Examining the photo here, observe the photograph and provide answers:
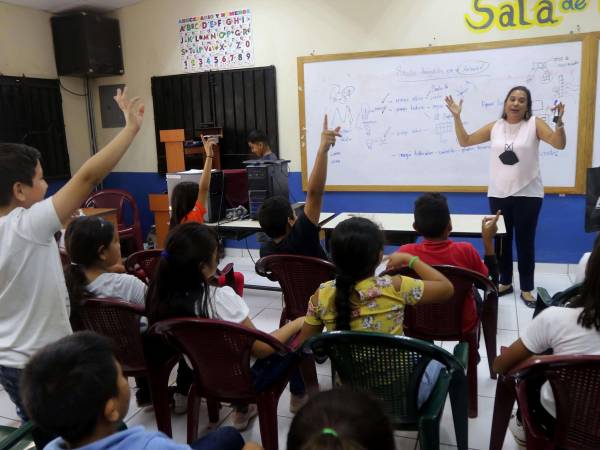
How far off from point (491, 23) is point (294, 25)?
1.77 meters

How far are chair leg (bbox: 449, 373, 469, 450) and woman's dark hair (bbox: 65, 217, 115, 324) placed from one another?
1.41 metres

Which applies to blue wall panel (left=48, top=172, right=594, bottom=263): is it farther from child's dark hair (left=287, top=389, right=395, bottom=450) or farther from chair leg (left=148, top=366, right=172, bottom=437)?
child's dark hair (left=287, top=389, right=395, bottom=450)

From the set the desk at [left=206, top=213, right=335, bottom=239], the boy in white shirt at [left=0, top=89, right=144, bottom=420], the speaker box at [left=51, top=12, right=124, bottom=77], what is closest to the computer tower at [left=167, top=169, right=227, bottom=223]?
the desk at [left=206, top=213, right=335, bottom=239]

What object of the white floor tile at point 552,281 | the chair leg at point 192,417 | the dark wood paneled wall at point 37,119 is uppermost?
the dark wood paneled wall at point 37,119

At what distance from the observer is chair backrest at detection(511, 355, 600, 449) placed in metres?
1.22

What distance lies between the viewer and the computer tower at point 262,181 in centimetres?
351

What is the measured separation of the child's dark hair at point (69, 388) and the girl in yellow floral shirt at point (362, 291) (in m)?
0.78

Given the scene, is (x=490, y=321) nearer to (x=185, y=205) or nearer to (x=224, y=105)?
(x=185, y=205)

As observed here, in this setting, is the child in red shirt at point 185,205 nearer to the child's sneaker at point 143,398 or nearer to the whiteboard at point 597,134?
the child's sneaker at point 143,398

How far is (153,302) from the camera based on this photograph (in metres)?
1.77

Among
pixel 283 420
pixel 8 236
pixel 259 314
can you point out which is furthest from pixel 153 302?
pixel 259 314

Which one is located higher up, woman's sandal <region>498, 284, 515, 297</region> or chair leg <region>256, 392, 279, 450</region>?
chair leg <region>256, 392, 279, 450</region>

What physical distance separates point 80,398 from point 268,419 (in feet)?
2.95

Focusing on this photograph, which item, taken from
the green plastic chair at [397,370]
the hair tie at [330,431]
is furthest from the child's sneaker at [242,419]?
the hair tie at [330,431]
